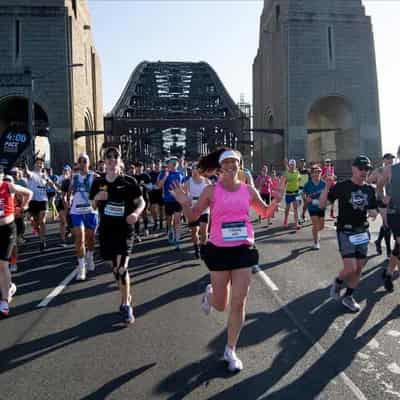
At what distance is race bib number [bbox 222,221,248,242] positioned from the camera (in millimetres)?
4020

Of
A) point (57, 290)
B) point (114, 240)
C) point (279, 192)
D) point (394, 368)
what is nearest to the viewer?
point (394, 368)

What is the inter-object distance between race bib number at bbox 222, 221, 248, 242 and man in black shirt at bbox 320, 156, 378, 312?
2.10 metres

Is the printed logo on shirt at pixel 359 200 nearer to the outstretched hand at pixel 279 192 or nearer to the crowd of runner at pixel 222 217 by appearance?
the crowd of runner at pixel 222 217

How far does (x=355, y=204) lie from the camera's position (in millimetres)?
5727

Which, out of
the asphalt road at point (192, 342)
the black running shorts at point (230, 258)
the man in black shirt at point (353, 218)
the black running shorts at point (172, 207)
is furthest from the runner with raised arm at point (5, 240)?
the black running shorts at point (172, 207)

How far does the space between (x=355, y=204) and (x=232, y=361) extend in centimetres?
273

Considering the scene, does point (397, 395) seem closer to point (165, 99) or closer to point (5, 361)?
point (5, 361)

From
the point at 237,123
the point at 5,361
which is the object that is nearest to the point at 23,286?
the point at 5,361

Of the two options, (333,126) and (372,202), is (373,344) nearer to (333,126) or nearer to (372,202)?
(372,202)

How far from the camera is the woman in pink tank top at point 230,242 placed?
399 centimetres

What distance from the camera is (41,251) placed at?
10.6 meters

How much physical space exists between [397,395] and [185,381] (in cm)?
164

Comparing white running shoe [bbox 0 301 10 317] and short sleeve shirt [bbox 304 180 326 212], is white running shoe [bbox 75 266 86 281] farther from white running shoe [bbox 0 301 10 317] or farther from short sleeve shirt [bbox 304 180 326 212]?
short sleeve shirt [bbox 304 180 326 212]

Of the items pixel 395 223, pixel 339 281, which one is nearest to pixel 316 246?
pixel 395 223
